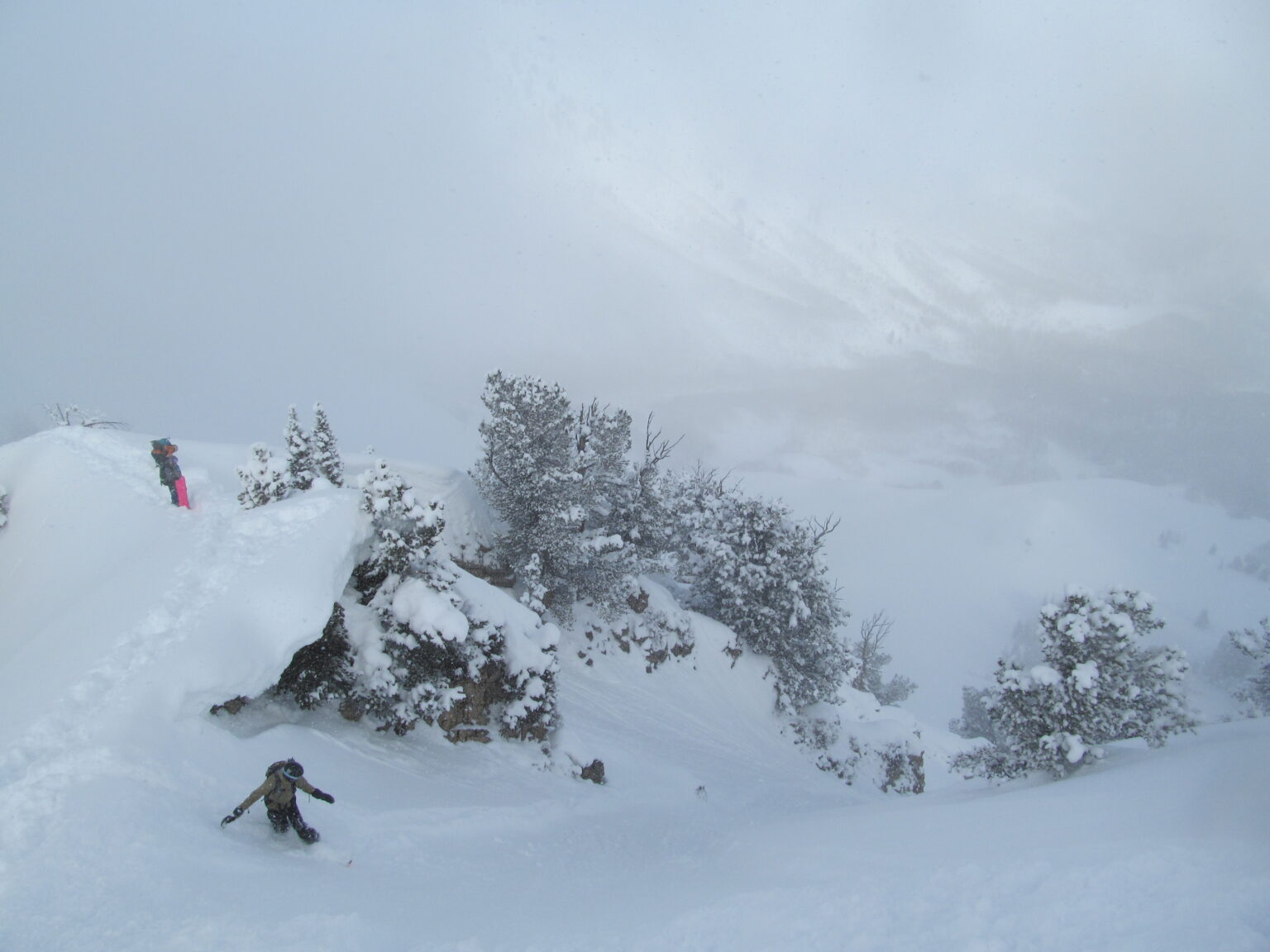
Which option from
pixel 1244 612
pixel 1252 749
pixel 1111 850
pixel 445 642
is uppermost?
pixel 1244 612

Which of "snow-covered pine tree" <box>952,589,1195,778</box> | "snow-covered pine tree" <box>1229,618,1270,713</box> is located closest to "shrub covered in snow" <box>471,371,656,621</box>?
"snow-covered pine tree" <box>952,589,1195,778</box>

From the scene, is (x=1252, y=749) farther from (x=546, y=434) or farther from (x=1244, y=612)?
(x=1244, y=612)

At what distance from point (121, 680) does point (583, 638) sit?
54.9ft

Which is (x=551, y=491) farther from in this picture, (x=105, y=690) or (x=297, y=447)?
(x=105, y=690)

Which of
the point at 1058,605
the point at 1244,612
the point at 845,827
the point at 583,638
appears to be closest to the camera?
the point at 845,827

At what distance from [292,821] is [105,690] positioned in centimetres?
348

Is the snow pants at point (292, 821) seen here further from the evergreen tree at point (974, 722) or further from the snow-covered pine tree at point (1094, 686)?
the evergreen tree at point (974, 722)

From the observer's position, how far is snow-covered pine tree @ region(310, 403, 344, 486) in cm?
2266

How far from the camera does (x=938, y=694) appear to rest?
103 metres

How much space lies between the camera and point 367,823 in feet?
28.9

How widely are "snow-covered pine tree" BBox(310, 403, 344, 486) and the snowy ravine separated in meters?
6.76

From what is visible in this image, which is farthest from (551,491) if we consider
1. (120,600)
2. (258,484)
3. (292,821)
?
(292,821)

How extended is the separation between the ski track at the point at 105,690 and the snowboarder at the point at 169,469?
354mm

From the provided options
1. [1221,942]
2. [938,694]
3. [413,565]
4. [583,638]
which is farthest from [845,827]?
[938,694]
